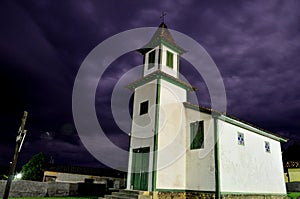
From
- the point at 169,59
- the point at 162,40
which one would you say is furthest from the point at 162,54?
the point at 162,40

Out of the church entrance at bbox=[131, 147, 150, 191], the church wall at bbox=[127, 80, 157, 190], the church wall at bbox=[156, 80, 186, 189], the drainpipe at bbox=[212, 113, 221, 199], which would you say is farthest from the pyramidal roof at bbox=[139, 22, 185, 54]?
the church entrance at bbox=[131, 147, 150, 191]

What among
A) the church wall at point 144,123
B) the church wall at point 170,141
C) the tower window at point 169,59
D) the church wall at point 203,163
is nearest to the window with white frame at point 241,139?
the church wall at point 203,163

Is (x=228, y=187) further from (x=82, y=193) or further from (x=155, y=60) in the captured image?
(x=82, y=193)

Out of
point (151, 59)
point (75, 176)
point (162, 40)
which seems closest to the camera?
point (162, 40)


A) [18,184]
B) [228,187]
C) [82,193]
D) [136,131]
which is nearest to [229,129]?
[228,187]

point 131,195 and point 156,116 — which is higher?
point 156,116

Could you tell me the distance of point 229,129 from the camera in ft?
44.6

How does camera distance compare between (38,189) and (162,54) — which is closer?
(162,54)

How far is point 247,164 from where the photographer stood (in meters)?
14.1

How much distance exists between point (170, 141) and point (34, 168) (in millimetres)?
13886

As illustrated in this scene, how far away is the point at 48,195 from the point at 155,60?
41.2 feet

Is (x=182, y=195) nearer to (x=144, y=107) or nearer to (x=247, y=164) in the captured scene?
(x=247, y=164)

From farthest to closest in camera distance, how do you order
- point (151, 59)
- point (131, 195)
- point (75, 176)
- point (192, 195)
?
1. point (75, 176)
2. point (151, 59)
3. point (192, 195)
4. point (131, 195)

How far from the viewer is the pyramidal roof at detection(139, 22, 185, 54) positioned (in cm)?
1587
